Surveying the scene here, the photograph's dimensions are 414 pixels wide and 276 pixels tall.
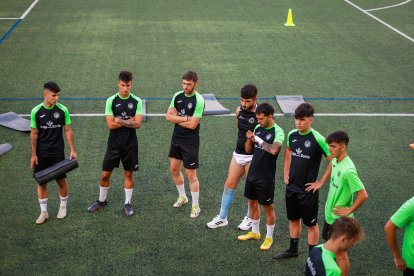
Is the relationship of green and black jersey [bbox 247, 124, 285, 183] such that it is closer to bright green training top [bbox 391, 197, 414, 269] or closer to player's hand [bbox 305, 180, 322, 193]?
player's hand [bbox 305, 180, 322, 193]

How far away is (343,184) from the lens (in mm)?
6270

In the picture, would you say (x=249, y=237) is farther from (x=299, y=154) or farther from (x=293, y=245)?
(x=299, y=154)

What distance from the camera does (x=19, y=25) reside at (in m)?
18.1

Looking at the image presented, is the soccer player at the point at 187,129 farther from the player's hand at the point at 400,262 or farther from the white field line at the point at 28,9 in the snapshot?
the white field line at the point at 28,9

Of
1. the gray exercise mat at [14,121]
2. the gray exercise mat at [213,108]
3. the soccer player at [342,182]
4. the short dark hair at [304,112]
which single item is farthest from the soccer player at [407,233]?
the gray exercise mat at [14,121]

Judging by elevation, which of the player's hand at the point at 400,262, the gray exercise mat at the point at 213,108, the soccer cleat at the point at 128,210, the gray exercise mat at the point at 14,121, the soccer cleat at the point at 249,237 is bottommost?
the gray exercise mat at the point at 14,121

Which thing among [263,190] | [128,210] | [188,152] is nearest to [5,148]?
[128,210]

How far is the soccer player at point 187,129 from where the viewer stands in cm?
801

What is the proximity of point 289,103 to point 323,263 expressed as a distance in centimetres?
790

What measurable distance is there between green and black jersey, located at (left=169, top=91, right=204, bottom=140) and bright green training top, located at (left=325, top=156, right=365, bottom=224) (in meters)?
2.25

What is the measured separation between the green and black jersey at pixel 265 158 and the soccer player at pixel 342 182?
88cm

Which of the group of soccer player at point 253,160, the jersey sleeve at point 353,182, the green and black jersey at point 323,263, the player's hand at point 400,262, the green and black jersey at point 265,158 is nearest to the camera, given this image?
the green and black jersey at point 323,263

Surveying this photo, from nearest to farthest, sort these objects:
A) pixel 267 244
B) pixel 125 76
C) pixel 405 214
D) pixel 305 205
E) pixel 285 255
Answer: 1. pixel 405 214
2. pixel 305 205
3. pixel 285 255
4. pixel 267 244
5. pixel 125 76

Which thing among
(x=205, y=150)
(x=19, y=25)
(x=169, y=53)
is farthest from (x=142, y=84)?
(x=19, y=25)
